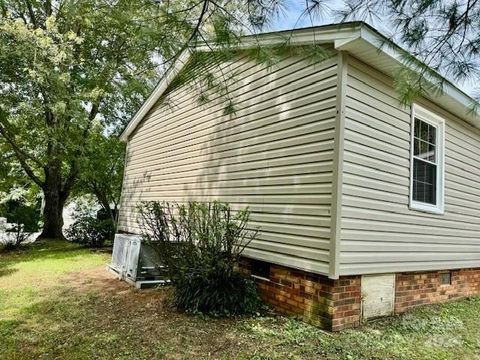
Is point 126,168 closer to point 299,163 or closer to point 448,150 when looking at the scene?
point 299,163

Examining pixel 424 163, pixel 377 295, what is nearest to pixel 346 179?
pixel 377 295

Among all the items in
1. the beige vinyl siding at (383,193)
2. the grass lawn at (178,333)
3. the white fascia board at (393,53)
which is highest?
the white fascia board at (393,53)

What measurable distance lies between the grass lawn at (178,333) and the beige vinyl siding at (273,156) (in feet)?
2.93

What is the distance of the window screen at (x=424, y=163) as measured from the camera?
562cm

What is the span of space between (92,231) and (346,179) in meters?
9.93

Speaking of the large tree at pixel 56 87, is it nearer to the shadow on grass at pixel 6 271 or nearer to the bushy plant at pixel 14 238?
the bushy plant at pixel 14 238

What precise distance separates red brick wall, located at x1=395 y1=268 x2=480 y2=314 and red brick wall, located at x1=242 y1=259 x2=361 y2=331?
110 centimetres

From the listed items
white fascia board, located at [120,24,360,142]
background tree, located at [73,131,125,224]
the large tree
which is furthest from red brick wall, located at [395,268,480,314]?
background tree, located at [73,131,125,224]

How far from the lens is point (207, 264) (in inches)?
189

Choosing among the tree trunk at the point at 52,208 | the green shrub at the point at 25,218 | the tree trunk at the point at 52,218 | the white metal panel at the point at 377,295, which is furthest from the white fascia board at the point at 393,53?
the tree trunk at the point at 52,218

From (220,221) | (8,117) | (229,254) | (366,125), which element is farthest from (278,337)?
(8,117)

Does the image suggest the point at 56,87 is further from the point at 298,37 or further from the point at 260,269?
the point at 260,269

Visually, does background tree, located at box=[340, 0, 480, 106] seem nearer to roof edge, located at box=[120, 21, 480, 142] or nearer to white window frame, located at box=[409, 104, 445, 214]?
roof edge, located at box=[120, 21, 480, 142]

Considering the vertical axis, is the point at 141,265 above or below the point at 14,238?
above
